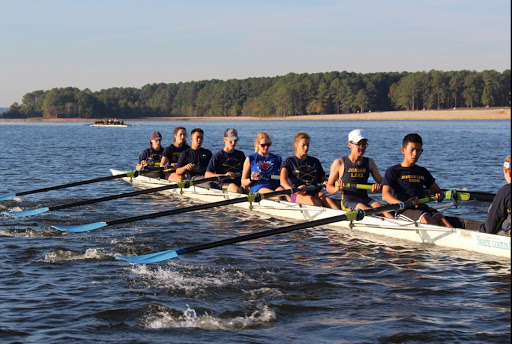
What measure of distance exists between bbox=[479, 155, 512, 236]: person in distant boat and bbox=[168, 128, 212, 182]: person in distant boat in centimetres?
845

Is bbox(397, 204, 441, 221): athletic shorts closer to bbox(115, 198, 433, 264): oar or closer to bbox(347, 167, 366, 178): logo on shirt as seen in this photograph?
bbox(115, 198, 433, 264): oar

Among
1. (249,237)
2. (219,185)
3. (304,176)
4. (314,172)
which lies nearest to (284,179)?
(304,176)

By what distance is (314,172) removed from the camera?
13266mm

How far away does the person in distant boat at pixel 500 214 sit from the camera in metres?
8.60

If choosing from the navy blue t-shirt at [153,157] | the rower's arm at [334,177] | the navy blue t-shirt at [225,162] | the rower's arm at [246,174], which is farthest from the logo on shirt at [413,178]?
the navy blue t-shirt at [153,157]

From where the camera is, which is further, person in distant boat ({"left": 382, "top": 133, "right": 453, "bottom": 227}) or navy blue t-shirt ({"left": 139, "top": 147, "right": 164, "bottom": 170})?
navy blue t-shirt ({"left": 139, "top": 147, "right": 164, "bottom": 170})

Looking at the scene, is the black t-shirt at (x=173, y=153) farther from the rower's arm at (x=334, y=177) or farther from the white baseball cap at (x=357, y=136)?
the white baseball cap at (x=357, y=136)

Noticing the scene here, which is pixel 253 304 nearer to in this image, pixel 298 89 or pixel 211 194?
pixel 211 194

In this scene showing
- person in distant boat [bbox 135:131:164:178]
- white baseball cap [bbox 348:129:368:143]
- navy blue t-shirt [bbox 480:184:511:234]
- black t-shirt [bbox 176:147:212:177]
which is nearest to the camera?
navy blue t-shirt [bbox 480:184:511:234]

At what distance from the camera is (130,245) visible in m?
11.7

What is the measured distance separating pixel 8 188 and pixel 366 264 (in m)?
14.9

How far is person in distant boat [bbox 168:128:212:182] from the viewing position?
54.4 ft

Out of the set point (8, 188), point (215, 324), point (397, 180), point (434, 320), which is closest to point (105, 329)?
point (215, 324)

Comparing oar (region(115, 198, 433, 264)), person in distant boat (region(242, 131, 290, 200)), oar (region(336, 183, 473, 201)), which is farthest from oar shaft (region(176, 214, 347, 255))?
person in distant boat (region(242, 131, 290, 200))
